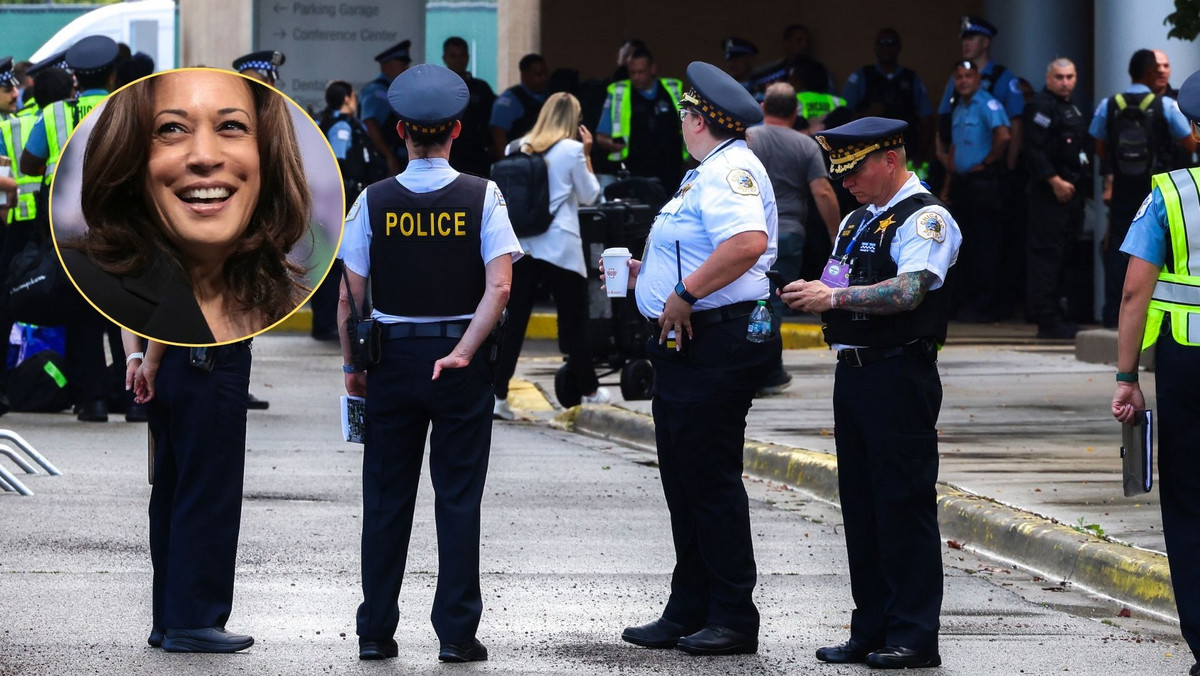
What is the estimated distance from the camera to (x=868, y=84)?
17.8 meters

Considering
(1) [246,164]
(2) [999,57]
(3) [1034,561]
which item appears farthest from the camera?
(2) [999,57]

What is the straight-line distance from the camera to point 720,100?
6.50 m

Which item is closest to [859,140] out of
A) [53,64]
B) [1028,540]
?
[1028,540]

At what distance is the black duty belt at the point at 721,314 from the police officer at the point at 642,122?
10.4m

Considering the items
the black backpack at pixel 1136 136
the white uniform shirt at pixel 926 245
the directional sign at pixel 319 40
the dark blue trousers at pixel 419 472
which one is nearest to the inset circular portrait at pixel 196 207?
the dark blue trousers at pixel 419 472

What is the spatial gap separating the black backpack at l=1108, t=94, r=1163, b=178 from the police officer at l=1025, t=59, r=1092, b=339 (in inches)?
44.2

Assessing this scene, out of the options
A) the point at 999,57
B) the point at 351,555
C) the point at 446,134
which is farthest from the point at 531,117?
the point at 446,134

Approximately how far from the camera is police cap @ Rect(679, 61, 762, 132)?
650 cm

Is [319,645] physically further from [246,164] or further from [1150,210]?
[1150,210]

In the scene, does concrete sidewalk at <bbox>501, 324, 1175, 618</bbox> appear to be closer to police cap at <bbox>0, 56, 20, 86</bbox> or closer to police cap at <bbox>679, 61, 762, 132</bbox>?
police cap at <bbox>679, 61, 762, 132</bbox>

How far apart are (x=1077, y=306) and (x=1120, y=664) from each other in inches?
473

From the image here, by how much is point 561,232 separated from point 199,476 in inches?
245

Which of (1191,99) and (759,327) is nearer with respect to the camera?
(1191,99)

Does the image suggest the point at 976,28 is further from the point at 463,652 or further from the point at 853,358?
the point at 463,652
